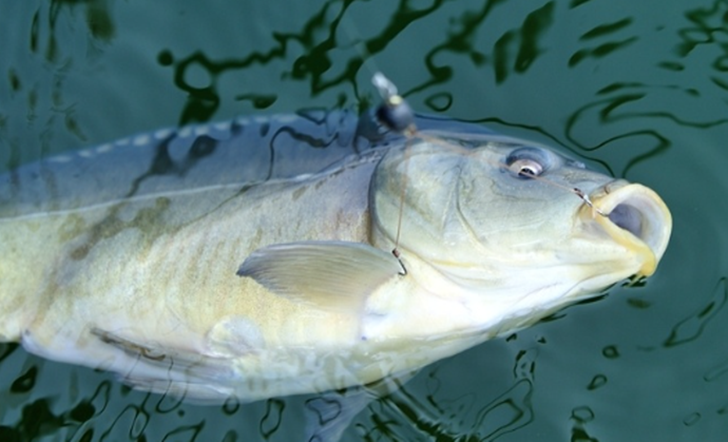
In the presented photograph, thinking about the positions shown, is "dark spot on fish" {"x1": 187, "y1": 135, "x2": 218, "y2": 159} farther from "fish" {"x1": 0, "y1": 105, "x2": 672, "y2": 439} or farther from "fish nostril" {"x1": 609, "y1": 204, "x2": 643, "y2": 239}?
"fish nostril" {"x1": 609, "y1": 204, "x2": 643, "y2": 239}

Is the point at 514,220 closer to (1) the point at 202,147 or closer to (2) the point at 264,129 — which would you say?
(2) the point at 264,129

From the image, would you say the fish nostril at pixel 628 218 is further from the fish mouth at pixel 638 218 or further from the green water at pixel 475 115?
the green water at pixel 475 115

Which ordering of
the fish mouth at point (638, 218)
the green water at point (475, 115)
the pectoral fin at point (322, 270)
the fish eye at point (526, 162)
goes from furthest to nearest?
the green water at point (475, 115) < the fish eye at point (526, 162) < the pectoral fin at point (322, 270) < the fish mouth at point (638, 218)

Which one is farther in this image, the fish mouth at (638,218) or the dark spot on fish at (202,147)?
the dark spot on fish at (202,147)

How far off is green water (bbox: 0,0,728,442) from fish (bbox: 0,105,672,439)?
0.67ft

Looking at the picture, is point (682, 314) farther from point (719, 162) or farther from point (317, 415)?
point (317, 415)

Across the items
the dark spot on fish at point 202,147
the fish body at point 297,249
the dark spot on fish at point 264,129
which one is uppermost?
the dark spot on fish at point 264,129

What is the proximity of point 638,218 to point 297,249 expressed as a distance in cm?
126

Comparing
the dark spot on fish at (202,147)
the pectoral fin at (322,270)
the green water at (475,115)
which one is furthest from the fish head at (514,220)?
the dark spot on fish at (202,147)

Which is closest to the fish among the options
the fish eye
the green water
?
the fish eye

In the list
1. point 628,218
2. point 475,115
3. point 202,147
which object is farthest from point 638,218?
point 202,147

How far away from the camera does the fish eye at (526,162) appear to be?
374 cm

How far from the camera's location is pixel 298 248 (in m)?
3.57

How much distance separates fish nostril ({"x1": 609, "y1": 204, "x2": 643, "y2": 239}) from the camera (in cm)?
359
